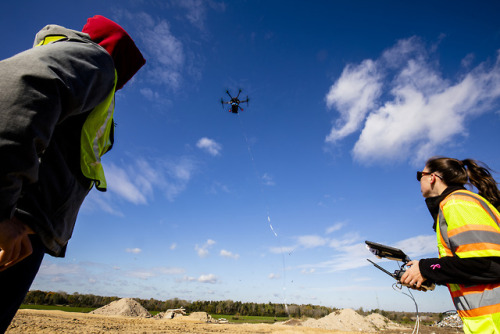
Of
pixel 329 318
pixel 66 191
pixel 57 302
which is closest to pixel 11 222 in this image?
pixel 66 191

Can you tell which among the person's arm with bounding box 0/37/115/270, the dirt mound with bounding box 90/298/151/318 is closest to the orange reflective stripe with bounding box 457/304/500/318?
the person's arm with bounding box 0/37/115/270

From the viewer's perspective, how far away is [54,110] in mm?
905

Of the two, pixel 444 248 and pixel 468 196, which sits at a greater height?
pixel 468 196

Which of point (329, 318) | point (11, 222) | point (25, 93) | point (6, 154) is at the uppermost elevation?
point (25, 93)

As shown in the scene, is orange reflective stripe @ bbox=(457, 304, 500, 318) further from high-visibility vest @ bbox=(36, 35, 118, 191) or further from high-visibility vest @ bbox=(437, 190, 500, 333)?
high-visibility vest @ bbox=(36, 35, 118, 191)

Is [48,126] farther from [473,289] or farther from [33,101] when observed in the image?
[473,289]

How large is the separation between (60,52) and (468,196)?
325 cm

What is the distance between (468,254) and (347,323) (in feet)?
98.6

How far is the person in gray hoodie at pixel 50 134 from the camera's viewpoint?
2.58ft

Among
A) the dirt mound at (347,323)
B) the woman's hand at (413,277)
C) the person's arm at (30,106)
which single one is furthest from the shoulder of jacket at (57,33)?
the dirt mound at (347,323)

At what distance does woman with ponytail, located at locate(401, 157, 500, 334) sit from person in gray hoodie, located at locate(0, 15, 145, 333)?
9.79ft

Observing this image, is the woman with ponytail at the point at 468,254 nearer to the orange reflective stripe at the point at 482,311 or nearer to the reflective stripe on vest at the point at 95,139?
the orange reflective stripe at the point at 482,311

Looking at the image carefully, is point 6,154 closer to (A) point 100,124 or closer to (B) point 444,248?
(A) point 100,124

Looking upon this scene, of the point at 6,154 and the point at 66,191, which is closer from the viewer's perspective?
the point at 6,154
